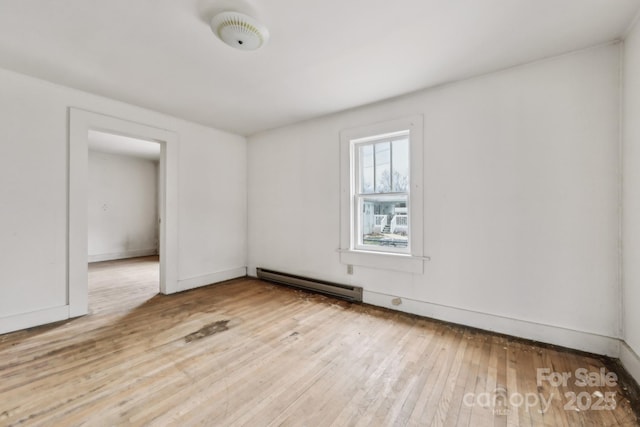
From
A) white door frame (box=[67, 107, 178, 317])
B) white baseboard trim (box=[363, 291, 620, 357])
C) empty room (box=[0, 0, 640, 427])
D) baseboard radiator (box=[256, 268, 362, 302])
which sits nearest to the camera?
empty room (box=[0, 0, 640, 427])

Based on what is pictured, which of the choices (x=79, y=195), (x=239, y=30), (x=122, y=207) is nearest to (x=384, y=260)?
(x=239, y=30)

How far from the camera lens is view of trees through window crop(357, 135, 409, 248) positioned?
10.2 ft

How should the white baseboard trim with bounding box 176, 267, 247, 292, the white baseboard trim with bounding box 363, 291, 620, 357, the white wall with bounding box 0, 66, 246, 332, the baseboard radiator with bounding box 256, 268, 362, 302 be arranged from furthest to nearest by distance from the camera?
the white baseboard trim with bounding box 176, 267, 247, 292 < the baseboard radiator with bounding box 256, 268, 362, 302 < the white wall with bounding box 0, 66, 246, 332 < the white baseboard trim with bounding box 363, 291, 620, 357

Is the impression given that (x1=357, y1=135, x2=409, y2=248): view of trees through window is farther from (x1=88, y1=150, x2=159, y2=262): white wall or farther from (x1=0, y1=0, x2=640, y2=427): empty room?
(x1=88, y1=150, x2=159, y2=262): white wall

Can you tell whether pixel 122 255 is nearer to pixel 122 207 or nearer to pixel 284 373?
pixel 122 207

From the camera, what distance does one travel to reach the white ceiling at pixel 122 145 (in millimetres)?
5090

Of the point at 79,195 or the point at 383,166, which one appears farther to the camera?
the point at 383,166

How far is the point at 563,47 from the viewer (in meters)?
2.10

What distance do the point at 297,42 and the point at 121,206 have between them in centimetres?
682

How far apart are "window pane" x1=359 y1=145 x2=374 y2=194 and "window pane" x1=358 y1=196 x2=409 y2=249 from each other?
0.45 feet

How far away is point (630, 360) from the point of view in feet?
5.97

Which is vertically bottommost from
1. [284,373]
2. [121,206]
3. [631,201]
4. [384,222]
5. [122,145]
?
[284,373]

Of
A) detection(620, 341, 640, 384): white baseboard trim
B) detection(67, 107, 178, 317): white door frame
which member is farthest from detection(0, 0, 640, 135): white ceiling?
detection(620, 341, 640, 384): white baseboard trim

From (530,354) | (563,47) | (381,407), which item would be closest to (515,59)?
(563,47)
